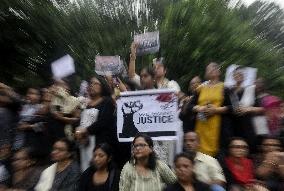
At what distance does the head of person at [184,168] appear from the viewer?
5.76 m

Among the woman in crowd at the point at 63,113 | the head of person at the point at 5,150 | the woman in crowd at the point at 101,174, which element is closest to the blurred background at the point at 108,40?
the woman in crowd at the point at 63,113

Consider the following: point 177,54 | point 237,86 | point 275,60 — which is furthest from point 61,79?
point 275,60

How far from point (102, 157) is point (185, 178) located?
1068 millimetres

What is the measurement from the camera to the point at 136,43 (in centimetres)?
840

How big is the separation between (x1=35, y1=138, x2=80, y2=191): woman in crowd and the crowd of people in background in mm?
12

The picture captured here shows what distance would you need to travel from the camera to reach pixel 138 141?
20.4 ft

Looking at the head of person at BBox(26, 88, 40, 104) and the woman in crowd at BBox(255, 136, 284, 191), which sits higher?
the head of person at BBox(26, 88, 40, 104)

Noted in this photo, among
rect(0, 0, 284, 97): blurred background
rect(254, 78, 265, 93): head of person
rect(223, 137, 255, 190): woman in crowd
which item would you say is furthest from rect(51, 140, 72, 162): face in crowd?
rect(0, 0, 284, 97): blurred background

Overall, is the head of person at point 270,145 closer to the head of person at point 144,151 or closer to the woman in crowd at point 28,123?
the head of person at point 144,151

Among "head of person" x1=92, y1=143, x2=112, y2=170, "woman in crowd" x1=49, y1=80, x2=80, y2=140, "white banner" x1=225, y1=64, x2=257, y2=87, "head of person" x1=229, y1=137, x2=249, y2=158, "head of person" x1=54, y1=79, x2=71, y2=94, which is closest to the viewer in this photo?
"head of person" x1=92, y1=143, x2=112, y2=170

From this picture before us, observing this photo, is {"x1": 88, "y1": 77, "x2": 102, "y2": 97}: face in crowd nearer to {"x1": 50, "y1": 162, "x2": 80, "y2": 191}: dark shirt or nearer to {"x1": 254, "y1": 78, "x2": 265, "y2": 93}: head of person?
{"x1": 50, "y1": 162, "x2": 80, "y2": 191}: dark shirt

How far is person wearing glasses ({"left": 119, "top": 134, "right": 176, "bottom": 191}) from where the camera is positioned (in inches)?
239

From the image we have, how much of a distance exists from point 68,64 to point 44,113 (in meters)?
0.87

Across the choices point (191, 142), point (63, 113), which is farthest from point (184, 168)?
point (63, 113)
